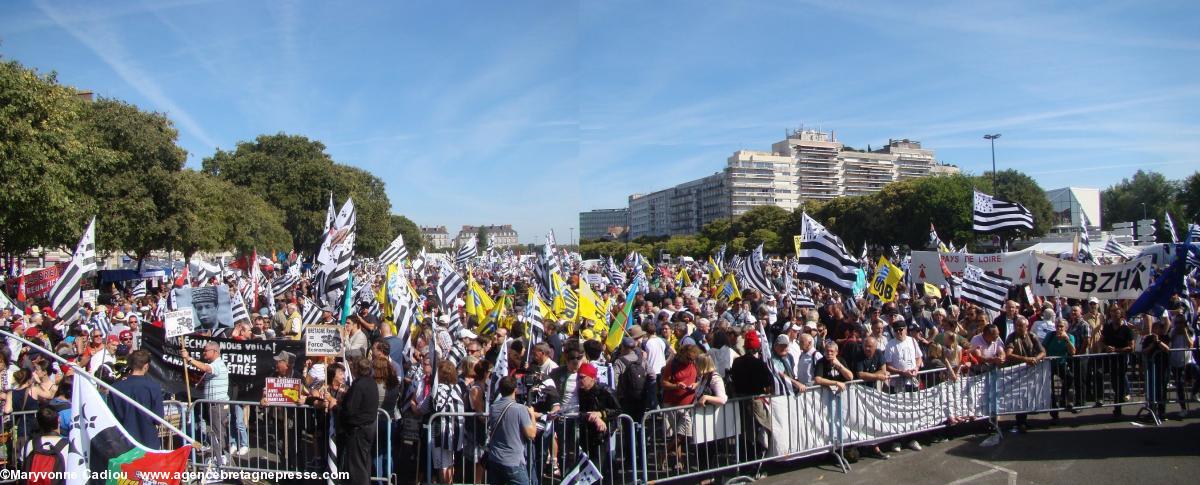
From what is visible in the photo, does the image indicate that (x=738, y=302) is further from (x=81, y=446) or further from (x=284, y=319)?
(x=81, y=446)

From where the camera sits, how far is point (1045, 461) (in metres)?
8.29

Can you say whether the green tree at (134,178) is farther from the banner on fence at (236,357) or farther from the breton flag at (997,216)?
the breton flag at (997,216)

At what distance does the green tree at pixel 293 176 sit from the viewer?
55.7 m

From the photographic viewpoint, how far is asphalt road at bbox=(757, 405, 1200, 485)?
25.4ft

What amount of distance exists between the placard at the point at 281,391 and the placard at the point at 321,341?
63 centimetres

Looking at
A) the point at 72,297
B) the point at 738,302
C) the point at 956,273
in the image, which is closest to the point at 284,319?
the point at 72,297

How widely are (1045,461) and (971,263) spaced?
50.8ft

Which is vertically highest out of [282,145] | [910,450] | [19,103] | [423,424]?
[282,145]

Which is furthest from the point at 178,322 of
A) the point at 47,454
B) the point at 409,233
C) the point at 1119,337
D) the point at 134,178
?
the point at 409,233

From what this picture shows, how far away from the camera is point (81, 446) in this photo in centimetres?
594

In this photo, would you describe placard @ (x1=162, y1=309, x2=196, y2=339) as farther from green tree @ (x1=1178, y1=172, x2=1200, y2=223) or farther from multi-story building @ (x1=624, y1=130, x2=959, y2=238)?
multi-story building @ (x1=624, y1=130, x2=959, y2=238)

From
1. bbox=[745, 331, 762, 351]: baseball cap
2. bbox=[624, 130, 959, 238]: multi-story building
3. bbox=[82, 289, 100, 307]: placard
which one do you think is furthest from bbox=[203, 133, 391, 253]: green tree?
bbox=[624, 130, 959, 238]: multi-story building

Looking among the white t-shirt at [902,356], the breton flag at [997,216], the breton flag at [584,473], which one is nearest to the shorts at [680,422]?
the breton flag at [584,473]

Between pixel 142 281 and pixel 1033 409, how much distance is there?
35.0 metres
